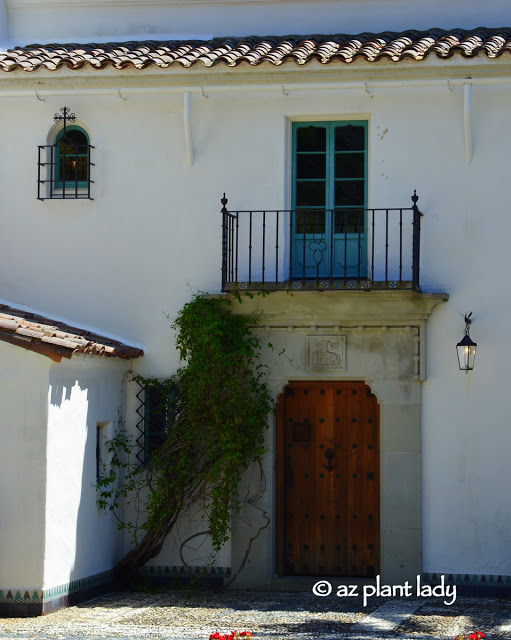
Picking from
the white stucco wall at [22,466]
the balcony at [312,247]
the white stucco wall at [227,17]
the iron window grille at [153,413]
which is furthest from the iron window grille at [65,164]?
the white stucco wall at [22,466]

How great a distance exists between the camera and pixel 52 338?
10.2 metres

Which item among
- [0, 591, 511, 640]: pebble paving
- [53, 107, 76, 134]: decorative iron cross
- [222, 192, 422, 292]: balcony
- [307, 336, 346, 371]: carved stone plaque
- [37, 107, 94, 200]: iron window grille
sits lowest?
[0, 591, 511, 640]: pebble paving

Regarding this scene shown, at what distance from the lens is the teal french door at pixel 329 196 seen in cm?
1224

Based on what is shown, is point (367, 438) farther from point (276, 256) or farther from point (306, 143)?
point (306, 143)

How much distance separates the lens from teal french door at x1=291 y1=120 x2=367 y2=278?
1224cm

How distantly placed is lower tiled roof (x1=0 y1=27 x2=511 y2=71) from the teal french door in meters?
0.84

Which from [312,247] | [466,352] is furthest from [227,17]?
[466,352]

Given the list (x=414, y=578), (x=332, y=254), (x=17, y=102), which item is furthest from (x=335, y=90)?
(x=414, y=578)

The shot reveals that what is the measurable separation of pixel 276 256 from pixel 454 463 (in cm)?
285

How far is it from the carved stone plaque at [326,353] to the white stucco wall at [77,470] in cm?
205

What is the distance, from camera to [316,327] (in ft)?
39.3

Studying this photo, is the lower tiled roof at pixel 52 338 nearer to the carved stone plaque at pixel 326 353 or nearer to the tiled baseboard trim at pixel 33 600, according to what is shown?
the carved stone plaque at pixel 326 353

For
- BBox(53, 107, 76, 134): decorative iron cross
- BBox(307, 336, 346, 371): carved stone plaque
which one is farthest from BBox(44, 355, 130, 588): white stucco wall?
BBox(53, 107, 76, 134): decorative iron cross

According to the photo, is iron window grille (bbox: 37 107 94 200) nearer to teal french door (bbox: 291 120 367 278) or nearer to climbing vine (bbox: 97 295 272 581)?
climbing vine (bbox: 97 295 272 581)
